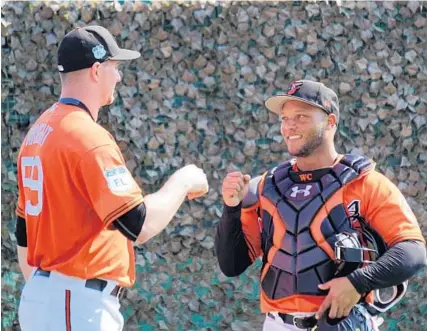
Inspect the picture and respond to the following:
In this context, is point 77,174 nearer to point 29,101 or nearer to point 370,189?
point 370,189

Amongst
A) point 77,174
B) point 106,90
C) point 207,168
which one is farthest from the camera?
point 207,168

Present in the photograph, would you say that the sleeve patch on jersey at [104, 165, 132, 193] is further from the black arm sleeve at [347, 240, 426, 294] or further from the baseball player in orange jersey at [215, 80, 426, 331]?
the black arm sleeve at [347, 240, 426, 294]

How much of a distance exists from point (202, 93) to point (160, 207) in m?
3.15

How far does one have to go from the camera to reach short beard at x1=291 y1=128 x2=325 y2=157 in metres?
3.93

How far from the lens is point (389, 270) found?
144 inches

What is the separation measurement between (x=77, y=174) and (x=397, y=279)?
1.40 meters

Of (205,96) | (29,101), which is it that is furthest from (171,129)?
(29,101)

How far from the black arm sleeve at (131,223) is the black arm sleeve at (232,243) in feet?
1.80

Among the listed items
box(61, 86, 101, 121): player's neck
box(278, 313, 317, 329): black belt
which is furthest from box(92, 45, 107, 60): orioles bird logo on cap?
box(278, 313, 317, 329): black belt

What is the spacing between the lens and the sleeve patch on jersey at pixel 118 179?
11.7 ft

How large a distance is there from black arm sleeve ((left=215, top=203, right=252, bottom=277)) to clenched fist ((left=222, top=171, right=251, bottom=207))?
0.16 ft

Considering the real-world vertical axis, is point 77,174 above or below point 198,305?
above

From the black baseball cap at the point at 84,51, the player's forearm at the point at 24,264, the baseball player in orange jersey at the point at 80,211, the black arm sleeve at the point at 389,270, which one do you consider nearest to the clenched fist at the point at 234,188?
the baseball player in orange jersey at the point at 80,211

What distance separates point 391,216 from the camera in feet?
12.3
